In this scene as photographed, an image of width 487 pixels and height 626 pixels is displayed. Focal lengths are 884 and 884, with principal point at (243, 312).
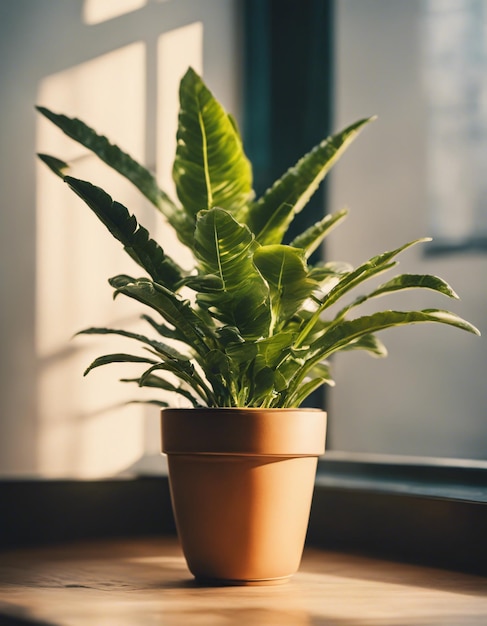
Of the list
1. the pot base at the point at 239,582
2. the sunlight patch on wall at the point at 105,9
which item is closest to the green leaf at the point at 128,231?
the pot base at the point at 239,582

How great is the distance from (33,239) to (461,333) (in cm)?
92

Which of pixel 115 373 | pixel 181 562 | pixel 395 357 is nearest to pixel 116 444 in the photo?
pixel 115 373

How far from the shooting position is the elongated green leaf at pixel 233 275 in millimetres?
1213

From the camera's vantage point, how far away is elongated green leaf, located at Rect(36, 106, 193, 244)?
4.60ft

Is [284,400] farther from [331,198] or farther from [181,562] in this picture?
[331,198]

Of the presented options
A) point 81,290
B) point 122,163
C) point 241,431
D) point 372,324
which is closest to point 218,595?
point 241,431

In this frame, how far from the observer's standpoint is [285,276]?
1.26 m

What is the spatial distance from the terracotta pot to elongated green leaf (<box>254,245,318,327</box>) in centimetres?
16

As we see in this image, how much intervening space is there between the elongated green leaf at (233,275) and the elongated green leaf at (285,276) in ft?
0.06

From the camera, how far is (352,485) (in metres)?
1.74

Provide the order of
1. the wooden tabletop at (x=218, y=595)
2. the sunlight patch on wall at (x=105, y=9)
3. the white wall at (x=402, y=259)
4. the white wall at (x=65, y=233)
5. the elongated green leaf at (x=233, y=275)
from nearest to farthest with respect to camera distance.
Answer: the wooden tabletop at (x=218, y=595), the elongated green leaf at (x=233, y=275), the white wall at (x=402, y=259), the white wall at (x=65, y=233), the sunlight patch on wall at (x=105, y=9)

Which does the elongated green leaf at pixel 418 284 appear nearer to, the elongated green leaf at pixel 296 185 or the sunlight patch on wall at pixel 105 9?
the elongated green leaf at pixel 296 185

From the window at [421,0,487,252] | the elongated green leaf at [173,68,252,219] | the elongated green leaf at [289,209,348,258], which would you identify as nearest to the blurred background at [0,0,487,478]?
the window at [421,0,487,252]

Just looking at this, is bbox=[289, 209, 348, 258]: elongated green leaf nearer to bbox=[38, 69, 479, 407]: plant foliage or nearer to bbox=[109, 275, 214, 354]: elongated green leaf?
bbox=[38, 69, 479, 407]: plant foliage
